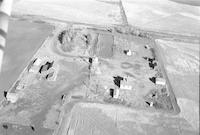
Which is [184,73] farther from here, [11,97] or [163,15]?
[163,15]

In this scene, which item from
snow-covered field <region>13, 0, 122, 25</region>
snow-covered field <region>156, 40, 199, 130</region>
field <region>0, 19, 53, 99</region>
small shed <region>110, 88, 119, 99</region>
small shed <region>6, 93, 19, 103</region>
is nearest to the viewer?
small shed <region>6, 93, 19, 103</region>

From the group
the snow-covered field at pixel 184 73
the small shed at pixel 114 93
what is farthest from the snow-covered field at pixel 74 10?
the small shed at pixel 114 93

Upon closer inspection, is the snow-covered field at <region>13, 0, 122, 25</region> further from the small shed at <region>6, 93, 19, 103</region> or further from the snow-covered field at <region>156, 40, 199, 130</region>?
the small shed at <region>6, 93, 19, 103</region>

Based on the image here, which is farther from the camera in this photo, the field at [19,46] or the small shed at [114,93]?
the field at [19,46]

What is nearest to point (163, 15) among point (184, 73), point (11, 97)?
point (184, 73)

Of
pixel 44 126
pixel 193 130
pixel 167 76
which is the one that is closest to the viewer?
pixel 44 126

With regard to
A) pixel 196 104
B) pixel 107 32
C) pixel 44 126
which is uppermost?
pixel 107 32

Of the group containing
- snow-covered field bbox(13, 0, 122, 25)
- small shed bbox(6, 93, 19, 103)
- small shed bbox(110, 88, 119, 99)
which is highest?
snow-covered field bbox(13, 0, 122, 25)

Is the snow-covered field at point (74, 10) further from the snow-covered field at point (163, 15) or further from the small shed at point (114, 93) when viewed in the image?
the small shed at point (114, 93)

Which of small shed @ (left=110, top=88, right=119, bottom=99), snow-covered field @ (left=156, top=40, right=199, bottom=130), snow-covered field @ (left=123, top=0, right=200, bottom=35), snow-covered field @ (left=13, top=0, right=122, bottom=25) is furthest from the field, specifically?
snow-covered field @ (left=123, top=0, right=200, bottom=35)

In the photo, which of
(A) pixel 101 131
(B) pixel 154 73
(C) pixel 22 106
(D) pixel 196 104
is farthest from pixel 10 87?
(D) pixel 196 104

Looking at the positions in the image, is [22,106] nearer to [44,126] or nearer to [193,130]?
[44,126]
